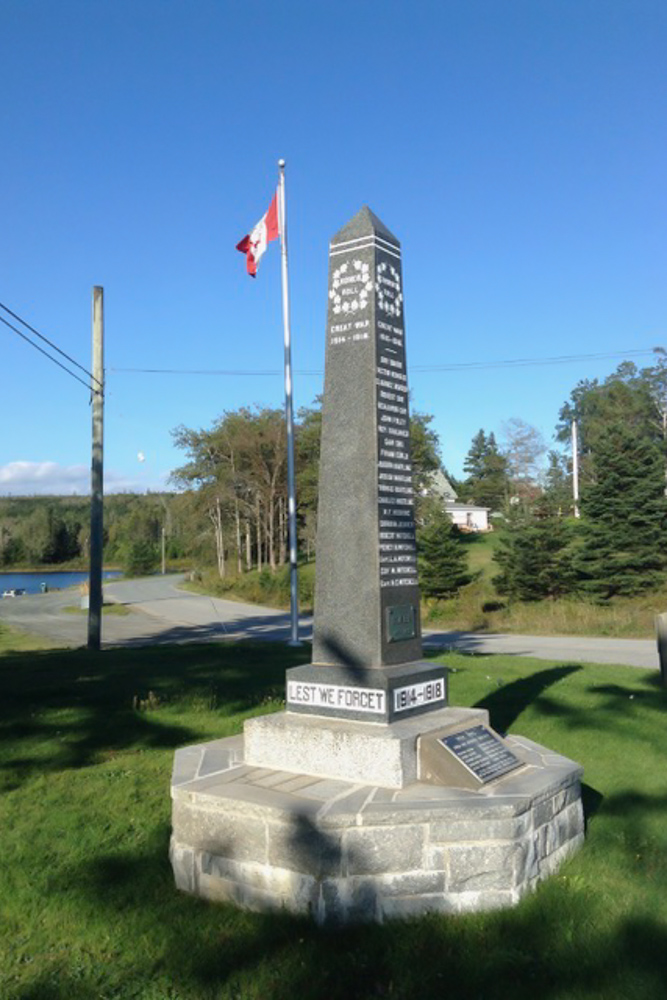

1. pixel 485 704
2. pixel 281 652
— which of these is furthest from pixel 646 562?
pixel 485 704

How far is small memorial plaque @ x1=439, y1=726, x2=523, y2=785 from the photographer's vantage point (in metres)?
4.64

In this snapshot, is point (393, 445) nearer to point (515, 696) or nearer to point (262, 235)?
point (515, 696)

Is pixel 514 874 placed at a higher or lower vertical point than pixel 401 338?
lower

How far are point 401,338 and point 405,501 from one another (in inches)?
→ 43.8

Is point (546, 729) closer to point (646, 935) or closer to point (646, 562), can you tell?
point (646, 935)

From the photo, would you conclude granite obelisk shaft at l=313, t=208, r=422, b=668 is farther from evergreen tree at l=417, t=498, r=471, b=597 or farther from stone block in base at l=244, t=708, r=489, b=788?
evergreen tree at l=417, t=498, r=471, b=597

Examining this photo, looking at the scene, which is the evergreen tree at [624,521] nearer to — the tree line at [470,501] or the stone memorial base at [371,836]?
the tree line at [470,501]

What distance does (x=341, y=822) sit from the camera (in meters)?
4.04

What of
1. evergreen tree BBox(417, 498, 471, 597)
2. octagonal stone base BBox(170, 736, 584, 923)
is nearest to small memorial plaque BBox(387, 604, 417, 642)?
octagonal stone base BBox(170, 736, 584, 923)

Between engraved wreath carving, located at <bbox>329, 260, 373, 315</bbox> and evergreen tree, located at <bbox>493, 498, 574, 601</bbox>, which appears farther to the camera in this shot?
evergreen tree, located at <bbox>493, 498, 574, 601</bbox>

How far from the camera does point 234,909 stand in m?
4.24

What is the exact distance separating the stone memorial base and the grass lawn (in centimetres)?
11

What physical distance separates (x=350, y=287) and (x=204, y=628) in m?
21.0

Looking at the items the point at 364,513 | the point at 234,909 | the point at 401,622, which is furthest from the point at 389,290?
→ the point at 234,909
